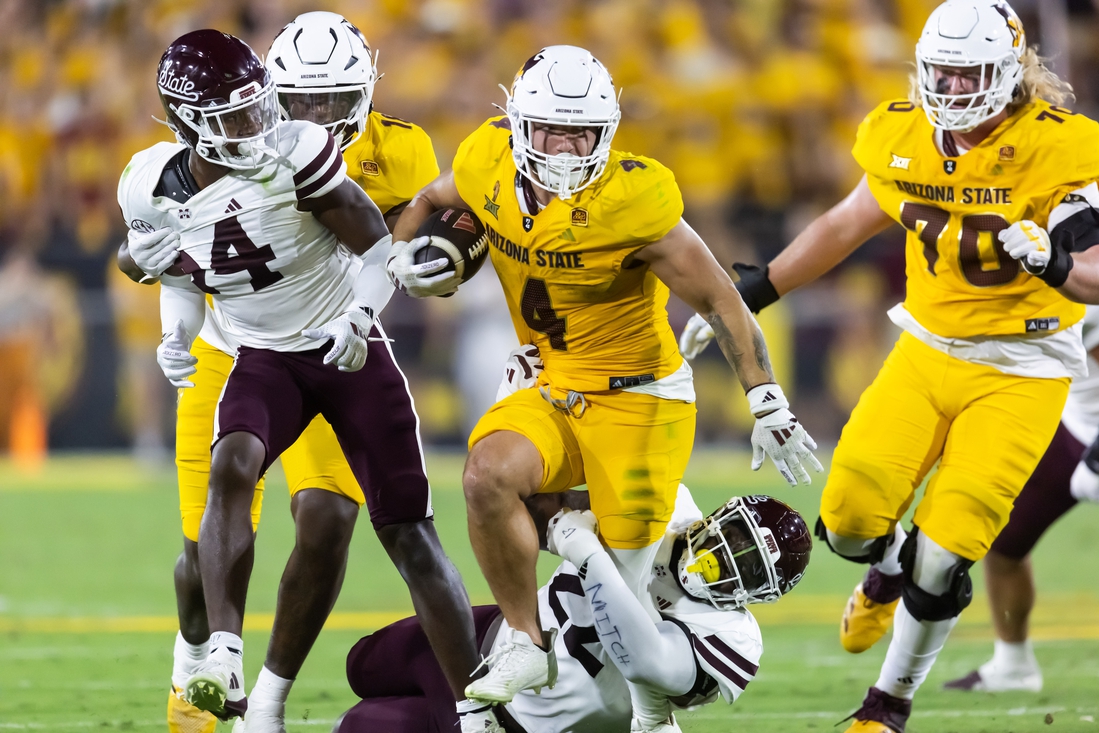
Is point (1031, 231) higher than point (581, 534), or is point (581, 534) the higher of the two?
point (1031, 231)

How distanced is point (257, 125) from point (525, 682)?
1.71 m

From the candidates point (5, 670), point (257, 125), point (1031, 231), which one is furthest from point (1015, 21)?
point (5, 670)

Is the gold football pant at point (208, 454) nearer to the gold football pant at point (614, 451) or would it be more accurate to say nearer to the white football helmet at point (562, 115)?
the gold football pant at point (614, 451)

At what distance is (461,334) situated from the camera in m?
10.9

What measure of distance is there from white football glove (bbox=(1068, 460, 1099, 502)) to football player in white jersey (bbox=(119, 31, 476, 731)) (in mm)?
2442

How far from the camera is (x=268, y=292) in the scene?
4.32 meters

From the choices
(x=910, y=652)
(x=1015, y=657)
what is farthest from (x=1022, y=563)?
(x=910, y=652)

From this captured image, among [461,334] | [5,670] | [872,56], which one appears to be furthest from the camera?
[872,56]

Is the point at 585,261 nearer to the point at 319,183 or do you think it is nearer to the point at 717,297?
the point at 717,297

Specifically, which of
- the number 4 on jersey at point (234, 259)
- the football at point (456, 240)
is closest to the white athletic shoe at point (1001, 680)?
the football at point (456, 240)

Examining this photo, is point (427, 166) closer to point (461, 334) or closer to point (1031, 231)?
point (1031, 231)

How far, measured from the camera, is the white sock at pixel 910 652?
4.46 metres

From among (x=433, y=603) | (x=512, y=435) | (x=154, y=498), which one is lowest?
(x=154, y=498)

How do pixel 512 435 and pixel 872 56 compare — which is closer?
pixel 512 435
